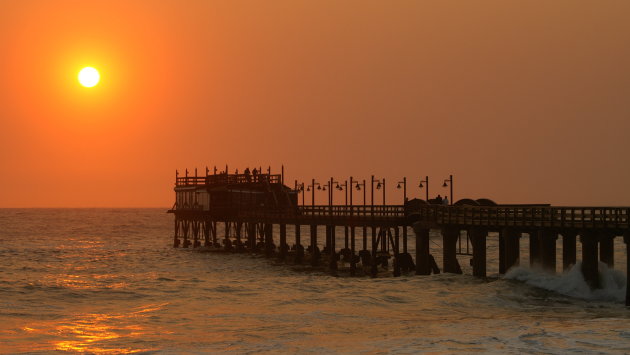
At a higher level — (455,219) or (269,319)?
(455,219)

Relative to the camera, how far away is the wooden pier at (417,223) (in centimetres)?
3862

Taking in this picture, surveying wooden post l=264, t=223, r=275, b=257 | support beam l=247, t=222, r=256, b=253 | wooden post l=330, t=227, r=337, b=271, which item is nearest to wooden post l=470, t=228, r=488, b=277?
→ wooden post l=330, t=227, r=337, b=271

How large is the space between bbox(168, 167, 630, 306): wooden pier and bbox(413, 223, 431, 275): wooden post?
0.18ft

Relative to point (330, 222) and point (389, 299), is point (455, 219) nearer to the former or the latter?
point (389, 299)

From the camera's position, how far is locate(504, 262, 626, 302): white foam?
3784 cm

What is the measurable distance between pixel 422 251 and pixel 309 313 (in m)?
14.7

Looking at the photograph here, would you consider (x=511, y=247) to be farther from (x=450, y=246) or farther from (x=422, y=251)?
(x=422, y=251)

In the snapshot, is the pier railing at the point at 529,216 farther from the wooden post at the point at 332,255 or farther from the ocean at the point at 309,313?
the wooden post at the point at 332,255

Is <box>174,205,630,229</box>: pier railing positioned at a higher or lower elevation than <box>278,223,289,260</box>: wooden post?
higher

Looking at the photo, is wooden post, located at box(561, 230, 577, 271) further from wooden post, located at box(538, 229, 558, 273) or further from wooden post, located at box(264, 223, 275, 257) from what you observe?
wooden post, located at box(264, 223, 275, 257)

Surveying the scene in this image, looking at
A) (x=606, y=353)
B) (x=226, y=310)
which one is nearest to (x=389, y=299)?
(x=226, y=310)

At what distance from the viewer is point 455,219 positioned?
46.1m

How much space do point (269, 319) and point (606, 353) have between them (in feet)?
44.8

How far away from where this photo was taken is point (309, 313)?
114 feet
